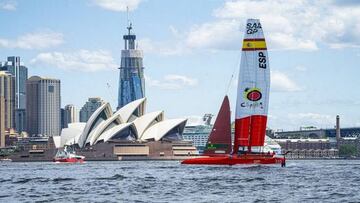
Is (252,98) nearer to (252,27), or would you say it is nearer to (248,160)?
(248,160)

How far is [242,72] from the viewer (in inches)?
3580

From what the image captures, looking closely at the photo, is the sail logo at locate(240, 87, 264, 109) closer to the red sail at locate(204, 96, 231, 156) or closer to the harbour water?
the red sail at locate(204, 96, 231, 156)

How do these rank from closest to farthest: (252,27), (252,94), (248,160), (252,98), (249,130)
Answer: (248,160), (252,94), (252,27), (252,98), (249,130)

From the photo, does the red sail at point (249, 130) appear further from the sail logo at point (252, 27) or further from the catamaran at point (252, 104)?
the sail logo at point (252, 27)

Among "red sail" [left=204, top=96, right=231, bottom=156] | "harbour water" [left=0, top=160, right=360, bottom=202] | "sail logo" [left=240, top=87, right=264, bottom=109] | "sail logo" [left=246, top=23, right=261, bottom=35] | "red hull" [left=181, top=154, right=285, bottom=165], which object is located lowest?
"harbour water" [left=0, top=160, right=360, bottom=202]

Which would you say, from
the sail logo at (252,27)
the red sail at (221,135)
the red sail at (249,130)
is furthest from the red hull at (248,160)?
the sail logo at (252,27)

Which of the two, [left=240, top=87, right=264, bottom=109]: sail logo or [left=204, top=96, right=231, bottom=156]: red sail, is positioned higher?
[left=240, top=87, right=264, bottom=109]: sail logo

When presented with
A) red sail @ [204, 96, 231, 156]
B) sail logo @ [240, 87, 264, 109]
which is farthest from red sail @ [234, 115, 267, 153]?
red sail @ [204, 96, 231, 156]

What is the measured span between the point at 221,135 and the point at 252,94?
8795 millimetres

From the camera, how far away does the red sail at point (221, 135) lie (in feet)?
319

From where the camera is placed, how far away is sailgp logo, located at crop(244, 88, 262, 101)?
91000mm

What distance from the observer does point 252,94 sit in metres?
91.1

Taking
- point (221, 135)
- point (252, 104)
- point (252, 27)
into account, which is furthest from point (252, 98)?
point (221, 135)

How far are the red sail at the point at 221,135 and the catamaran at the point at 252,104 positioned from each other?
1.71 metres
